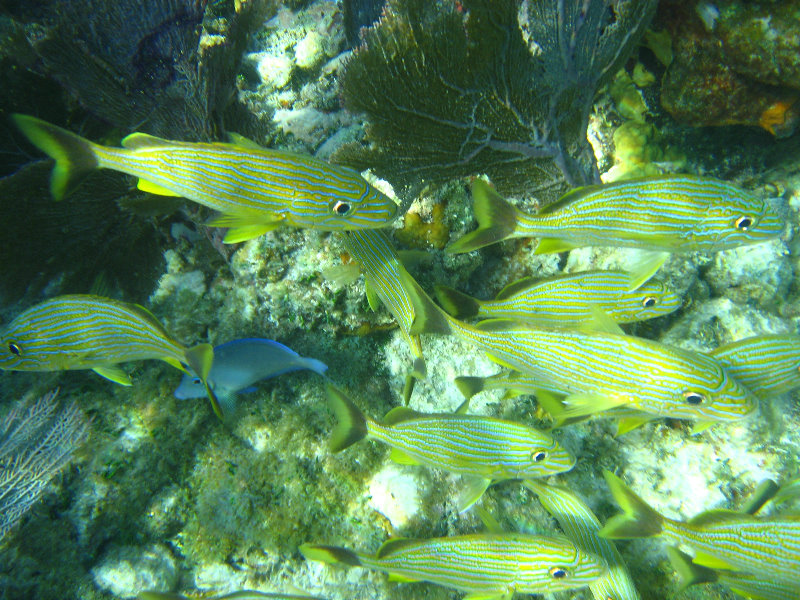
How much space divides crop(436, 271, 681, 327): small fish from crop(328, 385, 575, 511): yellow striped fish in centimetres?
81

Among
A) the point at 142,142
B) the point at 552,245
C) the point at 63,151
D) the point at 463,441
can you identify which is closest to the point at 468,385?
the point at 463,441

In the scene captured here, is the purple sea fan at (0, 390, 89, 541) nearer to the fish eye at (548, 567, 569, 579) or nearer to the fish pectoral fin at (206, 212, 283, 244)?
the fish pectoral fin at (206, 212, 283, 244)

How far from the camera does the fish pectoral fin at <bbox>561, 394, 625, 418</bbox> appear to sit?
2.33 m

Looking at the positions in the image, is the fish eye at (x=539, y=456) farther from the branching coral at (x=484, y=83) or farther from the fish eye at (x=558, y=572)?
the branching coral at (x=484, y=83)

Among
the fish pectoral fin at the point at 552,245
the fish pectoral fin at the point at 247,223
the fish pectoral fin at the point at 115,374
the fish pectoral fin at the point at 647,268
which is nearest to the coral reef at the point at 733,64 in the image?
the fish pectoral fin at the point at 647,268

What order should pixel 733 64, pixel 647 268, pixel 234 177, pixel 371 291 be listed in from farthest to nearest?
pixel 733 64, pixel 371 291, pixel 647 268, pixel 234 177

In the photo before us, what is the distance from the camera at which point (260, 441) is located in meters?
3.61

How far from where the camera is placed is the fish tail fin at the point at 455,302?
9.76 ft

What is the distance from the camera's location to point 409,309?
297cm

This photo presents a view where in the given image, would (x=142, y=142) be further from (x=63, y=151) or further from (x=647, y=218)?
(x=647, y=218)

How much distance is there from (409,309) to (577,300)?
122 cm

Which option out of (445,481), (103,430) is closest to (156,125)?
(103,430)

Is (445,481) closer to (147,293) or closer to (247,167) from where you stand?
(247,167)

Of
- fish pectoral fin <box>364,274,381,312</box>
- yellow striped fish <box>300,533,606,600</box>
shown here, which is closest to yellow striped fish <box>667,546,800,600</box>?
yellow striped fish <box>300,533,606,600</box>
